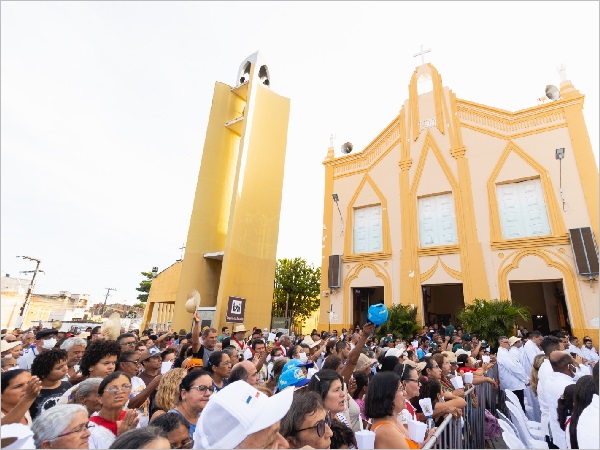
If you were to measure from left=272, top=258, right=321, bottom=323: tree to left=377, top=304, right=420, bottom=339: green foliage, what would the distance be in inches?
572

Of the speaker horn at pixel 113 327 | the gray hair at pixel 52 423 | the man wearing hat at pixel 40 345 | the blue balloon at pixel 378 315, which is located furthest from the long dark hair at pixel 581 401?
the man wearing hat at pixel 40 345

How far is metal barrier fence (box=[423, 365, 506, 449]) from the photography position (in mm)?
3023

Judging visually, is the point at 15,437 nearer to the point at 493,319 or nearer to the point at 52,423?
the point at 52,423

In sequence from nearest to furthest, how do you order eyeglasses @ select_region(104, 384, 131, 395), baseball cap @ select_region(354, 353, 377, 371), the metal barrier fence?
eyeglasses @ select_region(104, 384, 131, 395), the metal barrier fence, baseball cap @ select_region(354, 353, 377, 371)

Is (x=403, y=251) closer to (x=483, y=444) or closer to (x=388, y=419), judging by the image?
(x=483, y=444)

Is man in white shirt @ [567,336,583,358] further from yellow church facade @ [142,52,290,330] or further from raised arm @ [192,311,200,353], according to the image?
yellow church facade @ [142,52,290,330]

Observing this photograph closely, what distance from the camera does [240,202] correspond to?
18.0 m

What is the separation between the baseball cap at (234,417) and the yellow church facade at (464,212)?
1647cm

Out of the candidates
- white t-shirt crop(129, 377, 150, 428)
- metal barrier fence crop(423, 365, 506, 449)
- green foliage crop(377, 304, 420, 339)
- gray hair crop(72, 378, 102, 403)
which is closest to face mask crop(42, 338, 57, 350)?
white t-shirt crop(129, 377, 150, 428)

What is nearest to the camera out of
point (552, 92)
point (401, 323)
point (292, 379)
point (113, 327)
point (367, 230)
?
point (292, 379)

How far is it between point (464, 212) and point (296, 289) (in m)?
17.3

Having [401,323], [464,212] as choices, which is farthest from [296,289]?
[464,212]

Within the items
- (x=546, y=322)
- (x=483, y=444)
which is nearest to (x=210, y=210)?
(x=483, y=444)

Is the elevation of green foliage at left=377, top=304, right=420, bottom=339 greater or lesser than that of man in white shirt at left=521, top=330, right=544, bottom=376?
greater
